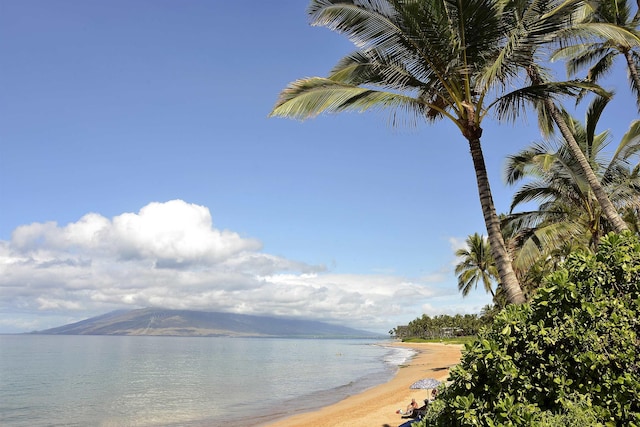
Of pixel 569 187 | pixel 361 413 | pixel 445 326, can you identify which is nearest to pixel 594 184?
pixel 569 187

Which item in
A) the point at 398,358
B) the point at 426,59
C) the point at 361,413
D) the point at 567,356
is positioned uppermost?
the point at 426,59

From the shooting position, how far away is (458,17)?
288 inches

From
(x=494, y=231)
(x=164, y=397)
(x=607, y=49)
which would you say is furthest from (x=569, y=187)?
(x=164, y=397)

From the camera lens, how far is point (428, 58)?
24.9ft

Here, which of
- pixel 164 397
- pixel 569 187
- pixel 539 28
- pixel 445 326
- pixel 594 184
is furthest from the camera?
pixel 445 326

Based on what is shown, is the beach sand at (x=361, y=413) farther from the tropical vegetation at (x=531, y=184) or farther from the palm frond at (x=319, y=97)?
the palm frond at (x=319, y=97)

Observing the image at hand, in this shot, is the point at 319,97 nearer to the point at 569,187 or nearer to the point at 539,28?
the point at 539,28

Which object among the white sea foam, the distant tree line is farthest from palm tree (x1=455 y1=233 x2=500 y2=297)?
the distant tree line

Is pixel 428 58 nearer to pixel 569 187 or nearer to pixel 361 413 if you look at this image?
pixel 569 187

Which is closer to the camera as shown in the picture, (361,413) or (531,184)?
(531,184)

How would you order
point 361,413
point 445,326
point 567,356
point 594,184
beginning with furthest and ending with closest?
1. point 445,326
2. point 361,413
3. point 594,184
4. point 567,356

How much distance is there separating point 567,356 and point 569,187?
1159 centimetres

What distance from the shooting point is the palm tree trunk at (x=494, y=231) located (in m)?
6.28

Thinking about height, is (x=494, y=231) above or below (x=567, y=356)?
above
